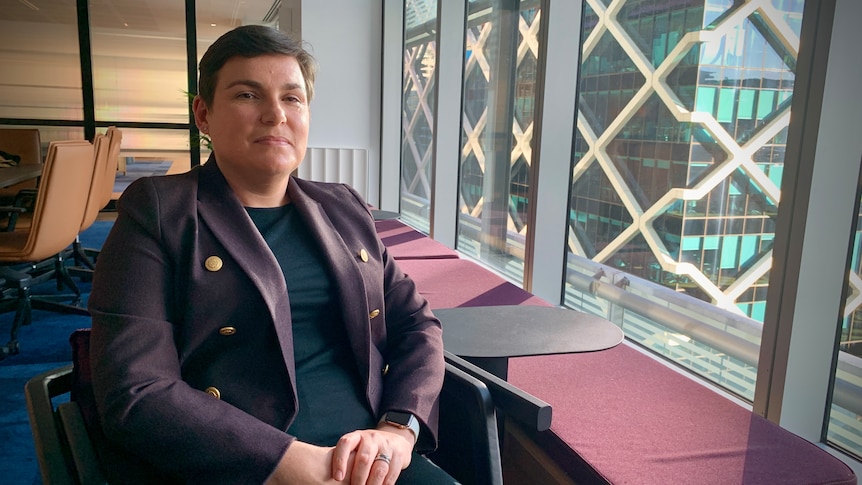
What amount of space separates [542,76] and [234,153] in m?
1.89

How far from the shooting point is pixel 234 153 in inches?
48.3

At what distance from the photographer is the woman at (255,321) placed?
1.01 m

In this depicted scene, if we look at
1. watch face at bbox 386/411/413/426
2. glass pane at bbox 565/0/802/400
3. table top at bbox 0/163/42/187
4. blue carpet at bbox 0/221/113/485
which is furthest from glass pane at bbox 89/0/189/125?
watch face at bbox 386/411/413/426

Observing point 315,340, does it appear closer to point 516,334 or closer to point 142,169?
point 516,334

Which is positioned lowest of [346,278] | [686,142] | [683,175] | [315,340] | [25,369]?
[25,369]

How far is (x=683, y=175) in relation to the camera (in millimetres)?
2377

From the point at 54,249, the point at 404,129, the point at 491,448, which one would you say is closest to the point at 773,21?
the point at 491,448

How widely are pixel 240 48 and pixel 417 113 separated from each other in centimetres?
431

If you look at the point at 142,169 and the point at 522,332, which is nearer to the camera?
the point at 522,332

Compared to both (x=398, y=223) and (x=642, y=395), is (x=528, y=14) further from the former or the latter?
(x=642, y=395)

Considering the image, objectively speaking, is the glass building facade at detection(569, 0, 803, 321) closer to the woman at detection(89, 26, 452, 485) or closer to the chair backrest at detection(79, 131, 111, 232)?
the woman at detection(89, 26, 452, 485)

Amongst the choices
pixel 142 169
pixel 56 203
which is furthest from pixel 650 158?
pixel 142 169

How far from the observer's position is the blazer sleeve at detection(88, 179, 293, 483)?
1.00m

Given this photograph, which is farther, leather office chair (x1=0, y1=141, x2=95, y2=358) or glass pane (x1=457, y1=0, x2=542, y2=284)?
glass pane (x1=457, y1=0, x2=542, y2=284)
